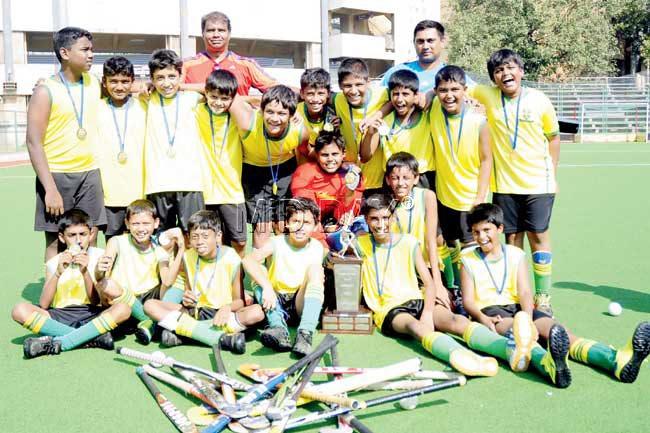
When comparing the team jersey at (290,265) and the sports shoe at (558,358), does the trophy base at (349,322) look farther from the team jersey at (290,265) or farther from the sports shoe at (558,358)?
the sports shoe at (558,358)

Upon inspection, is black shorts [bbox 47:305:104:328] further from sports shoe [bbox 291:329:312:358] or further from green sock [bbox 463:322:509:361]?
green sock [bbox 463:322:509:361]

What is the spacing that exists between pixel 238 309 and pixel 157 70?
73.4 inches

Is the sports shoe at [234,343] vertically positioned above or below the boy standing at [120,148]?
below

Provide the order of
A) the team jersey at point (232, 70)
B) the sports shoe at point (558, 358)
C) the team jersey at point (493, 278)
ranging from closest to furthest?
the sports shoe at point (558, 358), the team jersey at point (493, 278), the team jersey at point (232, 70)

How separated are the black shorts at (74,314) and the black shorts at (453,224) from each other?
106 inches

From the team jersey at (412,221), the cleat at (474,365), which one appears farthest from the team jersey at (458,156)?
the cleat at (474,365)

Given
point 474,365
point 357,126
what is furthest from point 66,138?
point 474,365

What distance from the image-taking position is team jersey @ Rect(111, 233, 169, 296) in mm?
5172

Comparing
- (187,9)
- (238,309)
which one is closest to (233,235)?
(238,309)

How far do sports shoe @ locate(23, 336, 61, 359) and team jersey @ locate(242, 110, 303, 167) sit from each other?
1.99 meters

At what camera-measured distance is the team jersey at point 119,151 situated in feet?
17.9

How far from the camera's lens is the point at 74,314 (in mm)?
4965

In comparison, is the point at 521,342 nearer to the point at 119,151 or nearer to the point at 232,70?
the point at 119,151

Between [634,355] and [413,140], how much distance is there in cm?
239
